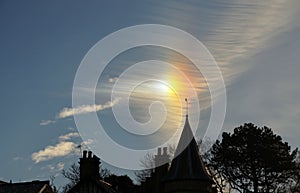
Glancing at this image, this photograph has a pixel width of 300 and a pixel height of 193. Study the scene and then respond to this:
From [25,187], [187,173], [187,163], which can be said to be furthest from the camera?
[25,187]

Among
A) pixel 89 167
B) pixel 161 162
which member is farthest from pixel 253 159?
pixel 89 167

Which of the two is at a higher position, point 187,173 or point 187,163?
point 187,163

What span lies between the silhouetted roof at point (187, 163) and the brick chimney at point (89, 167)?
6124mm

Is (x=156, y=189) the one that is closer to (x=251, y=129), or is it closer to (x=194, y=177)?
→ (x=194, y=177)


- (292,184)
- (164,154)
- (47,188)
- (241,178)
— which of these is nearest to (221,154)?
(241,178)

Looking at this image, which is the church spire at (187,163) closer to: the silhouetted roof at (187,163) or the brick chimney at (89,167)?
the silhouetted roof at (187,163)

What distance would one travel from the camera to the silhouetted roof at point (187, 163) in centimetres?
4550

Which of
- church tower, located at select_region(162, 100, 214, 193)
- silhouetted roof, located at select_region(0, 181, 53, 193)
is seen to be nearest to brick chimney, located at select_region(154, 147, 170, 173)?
church tower, located at select_region(162, 100, 214, 193)

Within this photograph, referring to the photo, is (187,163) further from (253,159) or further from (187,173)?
(253,159)

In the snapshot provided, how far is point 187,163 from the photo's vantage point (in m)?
46.2

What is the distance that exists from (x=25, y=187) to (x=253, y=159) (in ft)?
78.5

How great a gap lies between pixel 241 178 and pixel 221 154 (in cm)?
375

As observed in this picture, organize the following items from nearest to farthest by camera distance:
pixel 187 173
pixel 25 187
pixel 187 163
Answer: pixel 187 173 < pixel 187 163 < pixel 25 187

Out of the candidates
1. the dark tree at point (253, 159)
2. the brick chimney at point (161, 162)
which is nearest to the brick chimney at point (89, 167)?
the brick chimney at point (161, 162)
